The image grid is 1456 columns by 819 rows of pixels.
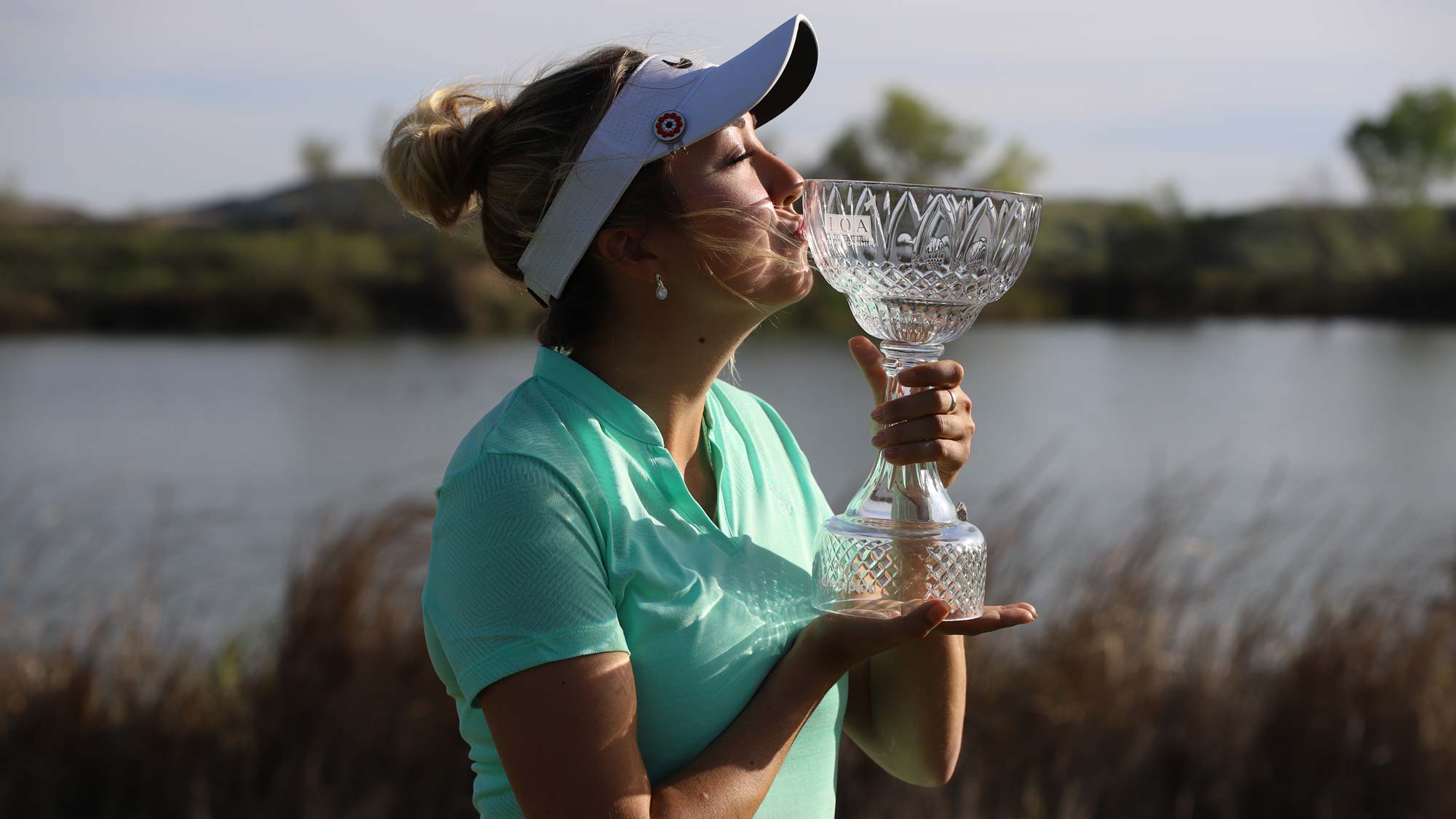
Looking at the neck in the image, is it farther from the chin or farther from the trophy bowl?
the trophy bowl

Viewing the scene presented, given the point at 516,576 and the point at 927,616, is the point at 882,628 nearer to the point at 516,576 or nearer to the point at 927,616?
the point at 927,616

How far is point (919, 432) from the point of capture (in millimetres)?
1423

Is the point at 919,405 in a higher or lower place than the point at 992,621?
higher

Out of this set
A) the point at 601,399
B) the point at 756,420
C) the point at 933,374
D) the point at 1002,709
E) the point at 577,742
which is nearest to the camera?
the point at 577,742

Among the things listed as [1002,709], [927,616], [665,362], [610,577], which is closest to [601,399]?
[665,362]

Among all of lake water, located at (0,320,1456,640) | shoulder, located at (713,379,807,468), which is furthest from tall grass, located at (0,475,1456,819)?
shoulder, located at (713,379,807,468)

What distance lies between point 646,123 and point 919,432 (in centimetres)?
49

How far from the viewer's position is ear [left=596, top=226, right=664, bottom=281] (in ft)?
5.07

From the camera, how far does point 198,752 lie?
13.3 feet

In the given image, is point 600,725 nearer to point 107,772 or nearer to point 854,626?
point 854,626

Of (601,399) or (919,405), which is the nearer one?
(919,405)

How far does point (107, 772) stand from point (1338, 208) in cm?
2149

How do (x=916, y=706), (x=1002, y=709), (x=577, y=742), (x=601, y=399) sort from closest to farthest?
(x=577, y=742) < (x=601, y=399) < (x=916, y=706) < (x=1002, y=709)

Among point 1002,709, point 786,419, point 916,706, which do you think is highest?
point 916,706
